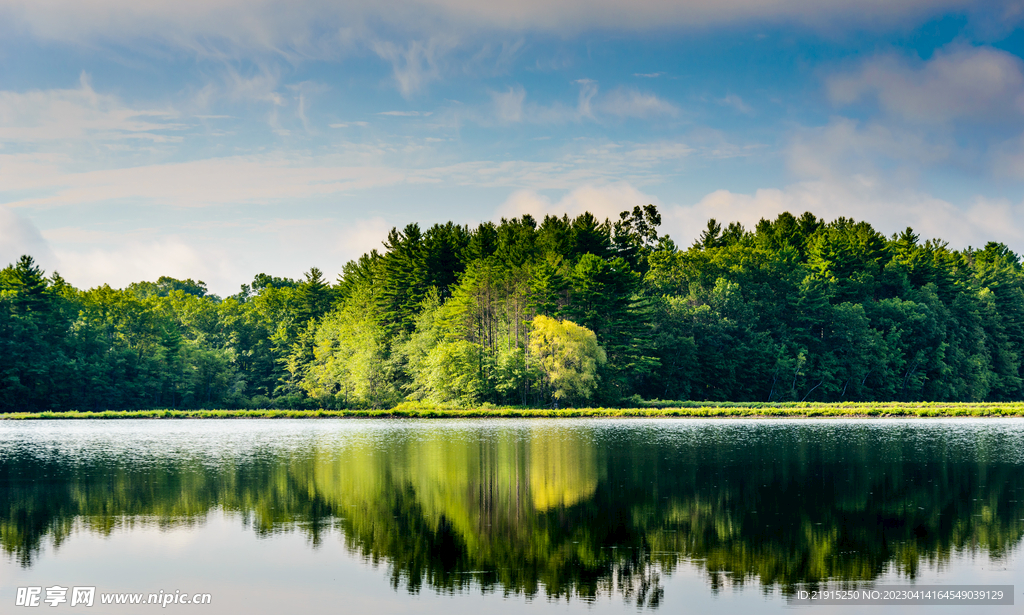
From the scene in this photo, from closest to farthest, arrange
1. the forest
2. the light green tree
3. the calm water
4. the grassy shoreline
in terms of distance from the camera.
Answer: the calm water, the grassy shoreline, the light green tree, the forest

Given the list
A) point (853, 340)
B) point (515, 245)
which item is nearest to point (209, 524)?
point (515, 245)

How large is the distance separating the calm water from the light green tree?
34.6 meters

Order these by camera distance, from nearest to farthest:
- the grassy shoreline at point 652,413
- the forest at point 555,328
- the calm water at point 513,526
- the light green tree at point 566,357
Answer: the calm water at point 513,526 → the grassy shoreline at point 652,413 → the light green tree at point 566,357 → the forest at point 555,328

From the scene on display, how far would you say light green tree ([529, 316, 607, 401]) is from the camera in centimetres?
7094

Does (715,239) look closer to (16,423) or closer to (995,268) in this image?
(995,268)

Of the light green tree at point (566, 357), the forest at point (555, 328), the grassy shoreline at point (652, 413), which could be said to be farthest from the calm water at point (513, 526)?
the forest at point (555, 328)

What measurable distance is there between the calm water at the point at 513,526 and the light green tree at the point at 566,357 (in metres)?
34.6

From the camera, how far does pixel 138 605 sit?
45.3ft

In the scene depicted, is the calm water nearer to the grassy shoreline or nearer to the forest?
the grassy shoreline

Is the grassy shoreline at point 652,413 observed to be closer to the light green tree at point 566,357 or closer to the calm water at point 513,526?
the light green tree at point 566,357

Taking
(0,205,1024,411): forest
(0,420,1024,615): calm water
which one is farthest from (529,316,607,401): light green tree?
(0,420,1024,615): calm water

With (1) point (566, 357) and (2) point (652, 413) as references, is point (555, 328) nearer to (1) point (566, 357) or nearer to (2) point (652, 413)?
(1) point (566, 357)

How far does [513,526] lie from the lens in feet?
62.0

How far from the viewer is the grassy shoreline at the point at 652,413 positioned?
6412cm
